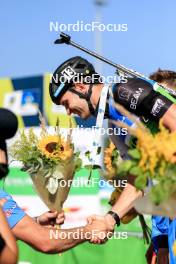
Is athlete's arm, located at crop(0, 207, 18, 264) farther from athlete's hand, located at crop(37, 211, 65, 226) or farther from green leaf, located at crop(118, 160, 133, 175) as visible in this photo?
athlete's hand, located at crop(37, 211, 65, 226)

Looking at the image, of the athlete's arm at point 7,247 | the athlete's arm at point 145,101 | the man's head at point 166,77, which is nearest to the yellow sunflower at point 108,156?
the man's head at point 166,77

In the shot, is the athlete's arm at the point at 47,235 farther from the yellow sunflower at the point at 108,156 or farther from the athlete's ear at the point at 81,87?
the yellow sunflower at the point at 108,156

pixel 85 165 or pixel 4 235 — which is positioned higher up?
pixel 4 235

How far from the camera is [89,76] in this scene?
5.95 metres

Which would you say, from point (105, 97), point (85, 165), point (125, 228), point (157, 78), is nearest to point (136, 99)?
point (105, 97)

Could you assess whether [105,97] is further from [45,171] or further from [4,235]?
[4,235]

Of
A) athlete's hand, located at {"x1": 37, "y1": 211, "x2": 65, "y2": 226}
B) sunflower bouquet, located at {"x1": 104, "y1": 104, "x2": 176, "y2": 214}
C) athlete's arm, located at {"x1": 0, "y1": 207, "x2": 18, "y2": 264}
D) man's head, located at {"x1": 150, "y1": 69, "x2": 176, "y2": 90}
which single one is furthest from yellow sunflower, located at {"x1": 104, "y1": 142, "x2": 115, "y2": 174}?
athlete's arm, located at {"x1": 0, "y1": 207, "x2": 18, "y2": 264}

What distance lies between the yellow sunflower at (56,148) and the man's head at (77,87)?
19.3 inches

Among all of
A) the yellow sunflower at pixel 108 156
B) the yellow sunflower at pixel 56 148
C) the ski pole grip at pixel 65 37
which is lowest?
the yellow sunflower at pixel 108 156

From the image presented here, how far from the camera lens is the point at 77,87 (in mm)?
5848

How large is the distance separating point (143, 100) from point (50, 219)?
117 centimetres

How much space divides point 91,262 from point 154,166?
5.37 m

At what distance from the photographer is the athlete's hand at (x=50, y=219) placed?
236 inches

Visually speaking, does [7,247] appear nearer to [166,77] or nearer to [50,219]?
[50,219]
